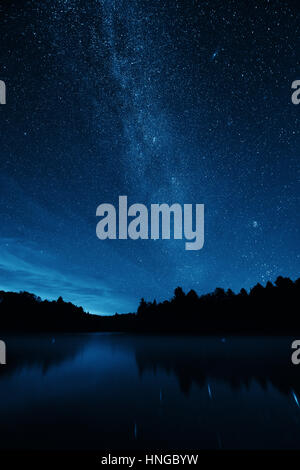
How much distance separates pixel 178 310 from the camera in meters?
97.6

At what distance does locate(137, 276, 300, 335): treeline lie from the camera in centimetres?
6936

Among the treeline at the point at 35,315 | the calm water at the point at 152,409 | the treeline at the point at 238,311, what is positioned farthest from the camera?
the treeline at the point at 35,315

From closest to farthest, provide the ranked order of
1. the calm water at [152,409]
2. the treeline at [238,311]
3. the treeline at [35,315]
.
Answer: the calm water at [152,409]
the treeline at [238,311]
the treeline at [35,315]

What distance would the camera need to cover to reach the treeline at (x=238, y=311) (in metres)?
69.4

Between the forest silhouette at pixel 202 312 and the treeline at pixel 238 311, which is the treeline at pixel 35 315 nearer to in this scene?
the forest silhouette at pixel 202 312

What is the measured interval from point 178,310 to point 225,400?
301ft

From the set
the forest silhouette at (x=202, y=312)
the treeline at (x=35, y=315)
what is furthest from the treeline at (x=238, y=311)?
the treeline at (x=35, y=315)

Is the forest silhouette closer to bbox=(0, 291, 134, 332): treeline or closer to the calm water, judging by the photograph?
Answer: bbox=(0, 291, 134, 332): treeline

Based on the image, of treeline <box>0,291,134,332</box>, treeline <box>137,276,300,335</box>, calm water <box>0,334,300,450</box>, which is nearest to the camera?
calm water <box>0,334,300,450</box>

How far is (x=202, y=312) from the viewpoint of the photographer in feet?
293

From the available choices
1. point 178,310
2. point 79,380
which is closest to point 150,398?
point 79,380

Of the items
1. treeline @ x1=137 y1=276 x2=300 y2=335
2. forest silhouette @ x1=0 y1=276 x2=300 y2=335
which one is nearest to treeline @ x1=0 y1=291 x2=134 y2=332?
forest silhouette @ x1=0 y1=276 x2=300 y2=335
